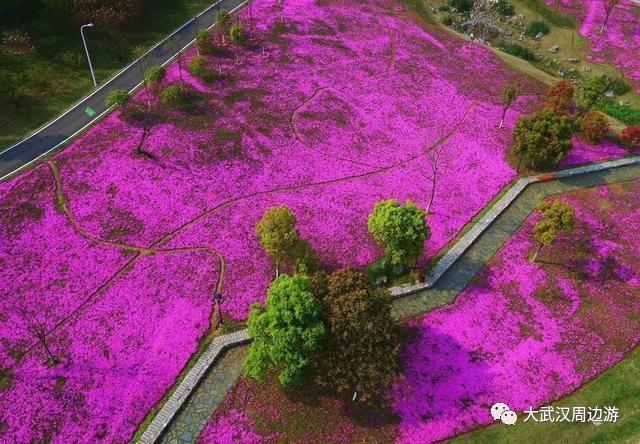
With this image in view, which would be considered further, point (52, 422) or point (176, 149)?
point (176, 149)

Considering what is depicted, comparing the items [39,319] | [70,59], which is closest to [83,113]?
[70,59]

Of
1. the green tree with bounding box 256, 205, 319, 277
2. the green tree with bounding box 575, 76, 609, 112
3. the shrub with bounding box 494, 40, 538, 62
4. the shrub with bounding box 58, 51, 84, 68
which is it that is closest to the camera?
the green tree with bounding box 256, 205, 319, 277

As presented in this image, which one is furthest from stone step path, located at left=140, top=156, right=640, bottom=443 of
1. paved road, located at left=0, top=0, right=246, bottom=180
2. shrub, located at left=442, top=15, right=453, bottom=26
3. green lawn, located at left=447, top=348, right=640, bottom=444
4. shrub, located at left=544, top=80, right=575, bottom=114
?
shrub, located at left=442, top=15, right=453, bottom=26

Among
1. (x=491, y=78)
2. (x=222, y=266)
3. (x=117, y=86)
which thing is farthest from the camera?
(x=491, y=78)

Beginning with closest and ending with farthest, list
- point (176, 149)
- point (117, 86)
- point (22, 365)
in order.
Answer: point (22, 365), point (176, 149), point (117, 86)

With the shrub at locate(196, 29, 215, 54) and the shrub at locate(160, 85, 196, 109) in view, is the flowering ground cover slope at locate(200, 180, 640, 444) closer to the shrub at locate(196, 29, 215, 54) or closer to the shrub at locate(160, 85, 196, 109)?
the shrub at locate(160, 85, 196, 109)

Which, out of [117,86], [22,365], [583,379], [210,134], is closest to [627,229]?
[583,379]

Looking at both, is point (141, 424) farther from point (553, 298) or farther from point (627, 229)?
point (627, 229)

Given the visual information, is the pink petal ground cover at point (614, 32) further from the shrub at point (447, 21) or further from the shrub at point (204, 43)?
the shrub at point (204, 43)
